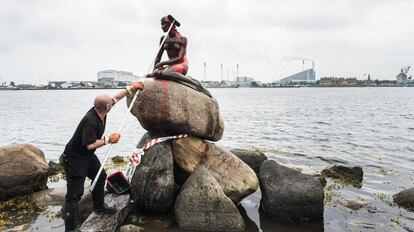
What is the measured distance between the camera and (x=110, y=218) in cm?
938

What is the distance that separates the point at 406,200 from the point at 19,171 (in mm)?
13150

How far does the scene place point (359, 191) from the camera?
47.4ft

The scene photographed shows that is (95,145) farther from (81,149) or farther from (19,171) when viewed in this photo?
(19,171)

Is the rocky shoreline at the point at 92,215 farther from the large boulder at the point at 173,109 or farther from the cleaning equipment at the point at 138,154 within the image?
the large boulder at the point at 173,109

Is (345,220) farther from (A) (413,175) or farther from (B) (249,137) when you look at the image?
(B) (249,137)

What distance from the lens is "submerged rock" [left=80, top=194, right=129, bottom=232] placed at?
8992 millimetres

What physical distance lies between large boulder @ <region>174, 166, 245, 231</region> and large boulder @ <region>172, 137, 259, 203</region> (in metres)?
1.12

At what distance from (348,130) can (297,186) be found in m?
25.7

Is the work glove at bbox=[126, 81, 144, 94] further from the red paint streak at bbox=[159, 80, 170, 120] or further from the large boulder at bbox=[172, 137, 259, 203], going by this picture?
the large boulder at bbox=[172, 137, 259, 203]

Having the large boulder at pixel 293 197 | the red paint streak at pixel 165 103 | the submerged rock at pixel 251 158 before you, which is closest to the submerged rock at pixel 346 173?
the submerged rock at pixel 251 158

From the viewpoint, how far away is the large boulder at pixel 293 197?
10.9 meters

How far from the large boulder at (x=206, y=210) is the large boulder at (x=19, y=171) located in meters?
5.60

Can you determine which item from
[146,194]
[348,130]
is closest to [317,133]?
[348,130]

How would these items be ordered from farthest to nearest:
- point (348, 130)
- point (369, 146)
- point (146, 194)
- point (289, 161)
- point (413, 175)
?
point (348, 130) < point (369, 146) < point (289, 161) < point (413, 175) < point (146, 194)
